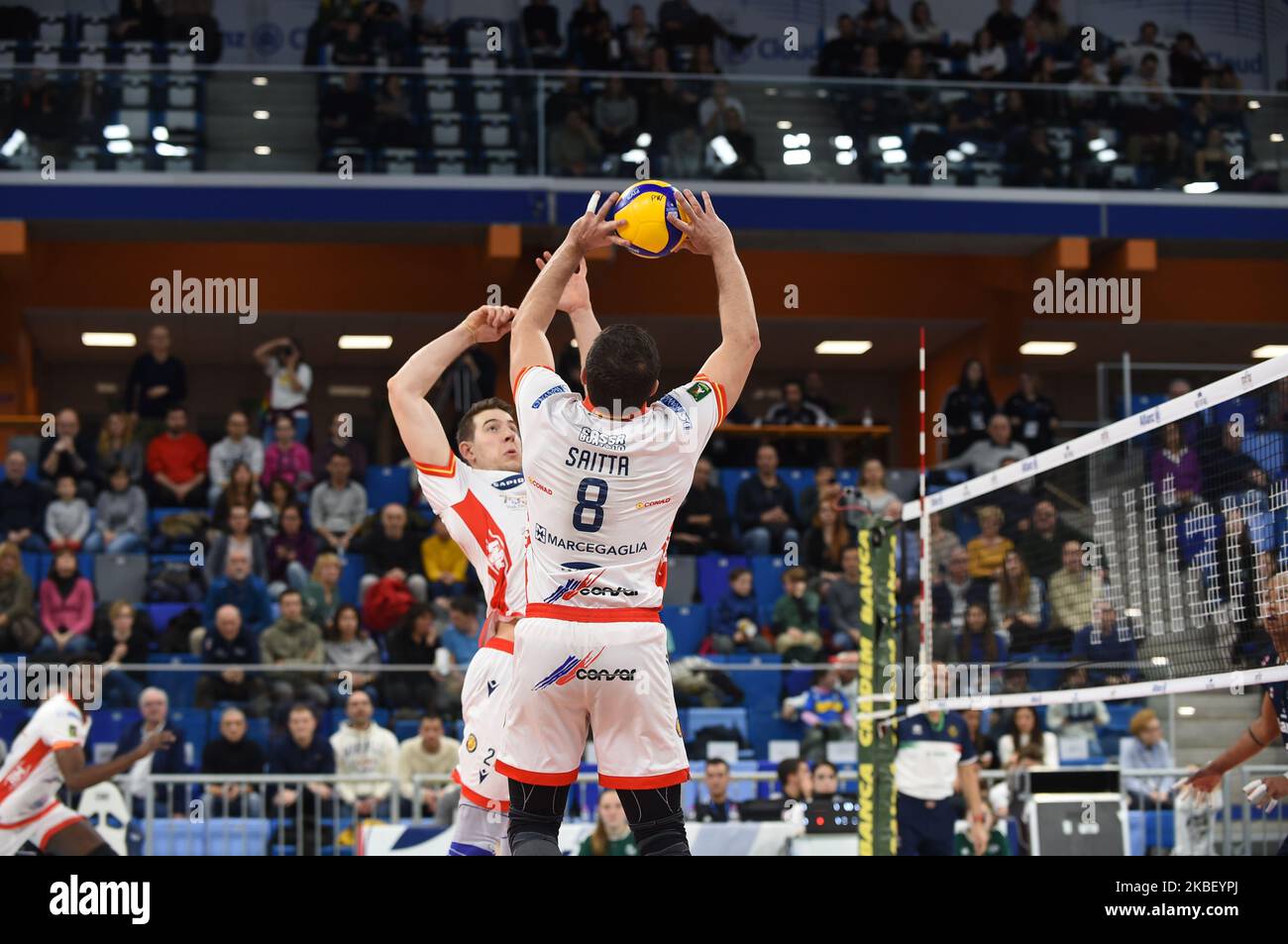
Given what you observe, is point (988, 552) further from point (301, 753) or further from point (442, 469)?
point (442, 469)

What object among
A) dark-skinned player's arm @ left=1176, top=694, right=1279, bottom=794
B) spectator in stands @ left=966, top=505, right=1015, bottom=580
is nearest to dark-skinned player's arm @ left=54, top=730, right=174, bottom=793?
dark-skinned player's arm @ left=1176, top=694, right=1279, bottom=794

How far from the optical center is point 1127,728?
15586 millimetres

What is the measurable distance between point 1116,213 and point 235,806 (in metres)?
12.4

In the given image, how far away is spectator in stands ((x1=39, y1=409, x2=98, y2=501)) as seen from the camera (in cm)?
1700

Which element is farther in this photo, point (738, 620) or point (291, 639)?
point (738, 620)

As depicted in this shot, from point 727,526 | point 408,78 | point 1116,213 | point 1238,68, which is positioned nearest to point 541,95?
point 408,78

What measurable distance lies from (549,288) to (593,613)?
1118 mm

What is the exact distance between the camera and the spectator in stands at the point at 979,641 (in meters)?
12.0

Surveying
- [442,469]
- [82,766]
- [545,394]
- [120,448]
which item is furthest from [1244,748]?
[120,448]

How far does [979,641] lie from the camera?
40.0 ft

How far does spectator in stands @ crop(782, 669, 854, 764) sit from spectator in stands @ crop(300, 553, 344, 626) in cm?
431

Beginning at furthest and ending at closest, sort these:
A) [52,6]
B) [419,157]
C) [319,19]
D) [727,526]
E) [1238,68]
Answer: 1. [1238,68]
2. [52,6]
3. [319,19]
4. [419,157]
5. [727,526]

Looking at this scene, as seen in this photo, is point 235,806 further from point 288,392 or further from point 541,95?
point 541,95
